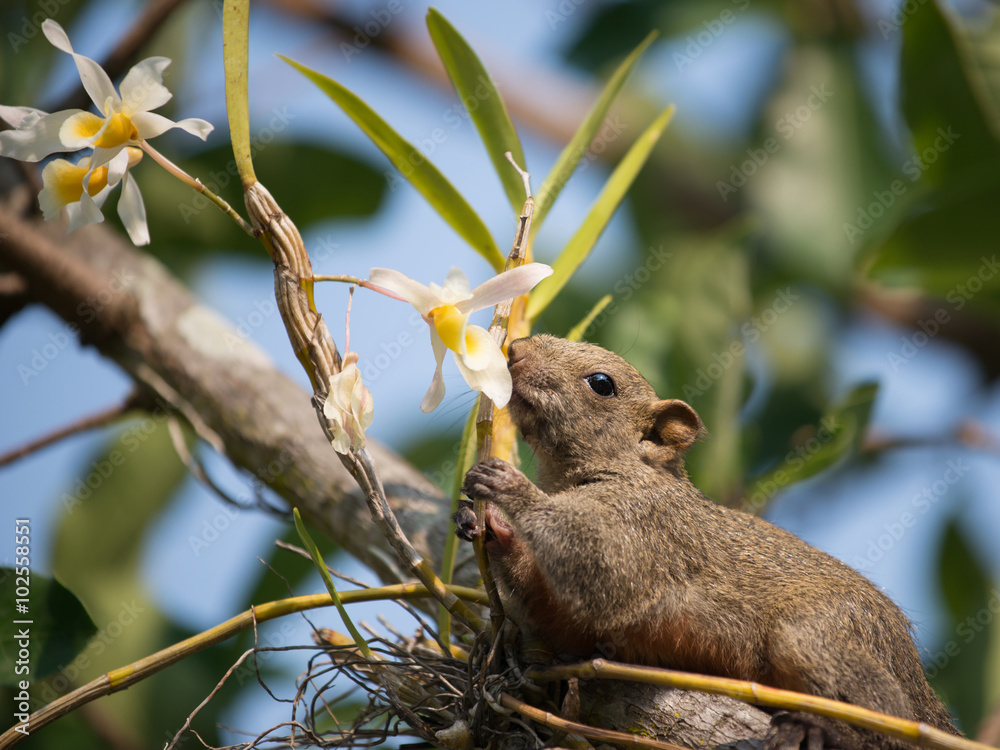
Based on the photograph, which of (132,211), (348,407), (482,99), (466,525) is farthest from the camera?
(482,99)

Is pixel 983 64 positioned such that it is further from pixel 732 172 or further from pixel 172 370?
pixel 172 370

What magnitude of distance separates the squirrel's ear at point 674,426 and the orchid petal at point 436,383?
1.61 m

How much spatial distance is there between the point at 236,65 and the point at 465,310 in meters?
1.05

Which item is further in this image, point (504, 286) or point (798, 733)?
point (798, 733)

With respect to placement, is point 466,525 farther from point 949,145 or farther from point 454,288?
point 949,145

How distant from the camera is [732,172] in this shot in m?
6.70

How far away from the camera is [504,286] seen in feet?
8.03

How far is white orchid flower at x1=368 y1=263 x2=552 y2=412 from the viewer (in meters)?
2.38

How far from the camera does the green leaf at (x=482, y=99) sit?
3.54 m

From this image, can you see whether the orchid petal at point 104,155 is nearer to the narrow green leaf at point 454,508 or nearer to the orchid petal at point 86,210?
the orchid petal at point 86,210

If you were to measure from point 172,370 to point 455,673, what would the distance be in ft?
8.26

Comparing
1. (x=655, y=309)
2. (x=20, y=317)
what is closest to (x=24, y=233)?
(x=20, y=317)

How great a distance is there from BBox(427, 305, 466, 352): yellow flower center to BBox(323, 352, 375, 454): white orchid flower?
27 cm

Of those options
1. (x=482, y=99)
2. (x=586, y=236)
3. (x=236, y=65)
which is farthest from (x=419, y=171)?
(x=236, y=65)
